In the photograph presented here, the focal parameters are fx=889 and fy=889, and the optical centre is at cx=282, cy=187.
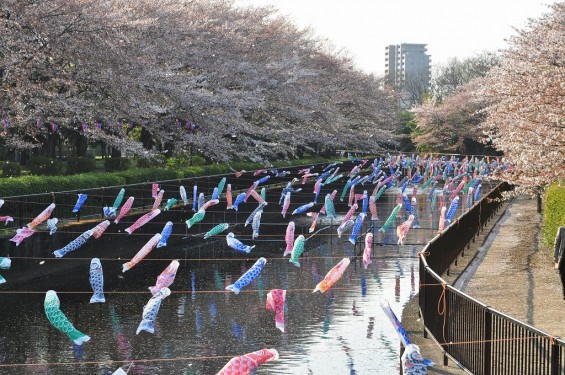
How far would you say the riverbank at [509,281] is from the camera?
488 inches

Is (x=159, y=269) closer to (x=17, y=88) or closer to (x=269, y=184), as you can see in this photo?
(x=17, y=88)

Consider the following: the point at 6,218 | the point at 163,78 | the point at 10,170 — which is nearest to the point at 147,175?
the point at 163,78

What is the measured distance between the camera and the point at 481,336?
30.2 ft

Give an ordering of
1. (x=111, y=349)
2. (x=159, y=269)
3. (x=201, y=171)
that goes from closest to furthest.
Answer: (x=111, y=349), (x=159, y=269), (x=201, y=171)

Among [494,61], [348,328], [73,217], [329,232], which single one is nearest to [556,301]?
[348,328]

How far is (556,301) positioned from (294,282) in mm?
5276

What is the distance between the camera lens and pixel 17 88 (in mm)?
25938

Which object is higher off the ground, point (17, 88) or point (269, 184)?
point (17, 88)

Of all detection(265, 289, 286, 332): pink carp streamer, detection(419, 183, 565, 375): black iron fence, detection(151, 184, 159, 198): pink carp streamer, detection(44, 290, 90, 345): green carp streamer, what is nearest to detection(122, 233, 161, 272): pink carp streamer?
detection(44, 290, 90, 345): green carp streamer

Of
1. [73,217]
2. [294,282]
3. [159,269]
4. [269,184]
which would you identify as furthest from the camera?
[269,184]

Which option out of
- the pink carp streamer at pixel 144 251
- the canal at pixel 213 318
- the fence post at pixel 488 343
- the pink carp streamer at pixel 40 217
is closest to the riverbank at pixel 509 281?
the canal at pixel 213 318

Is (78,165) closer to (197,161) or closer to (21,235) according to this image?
(197,161)

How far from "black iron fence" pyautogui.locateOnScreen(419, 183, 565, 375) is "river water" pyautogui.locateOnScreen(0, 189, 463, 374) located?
79 centimetres

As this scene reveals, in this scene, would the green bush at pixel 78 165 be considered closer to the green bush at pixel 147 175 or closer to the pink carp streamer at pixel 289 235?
the green bush at pixel 147 175
